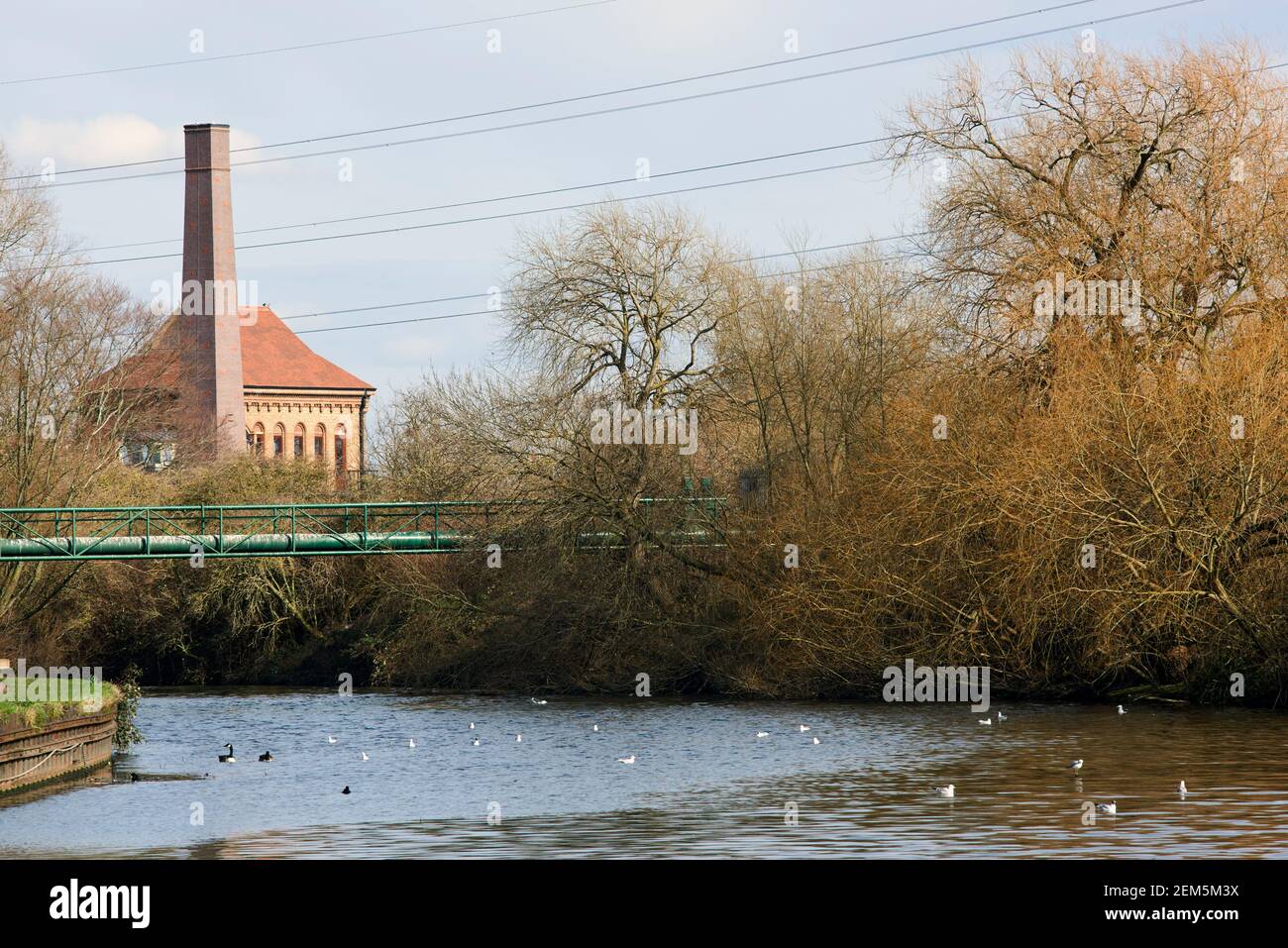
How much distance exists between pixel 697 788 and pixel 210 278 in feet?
196

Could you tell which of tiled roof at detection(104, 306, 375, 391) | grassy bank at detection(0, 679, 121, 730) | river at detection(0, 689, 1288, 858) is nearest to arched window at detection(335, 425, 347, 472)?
tiled roof at detection(104, 306, 375, 391)

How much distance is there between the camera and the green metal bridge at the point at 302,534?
136ft

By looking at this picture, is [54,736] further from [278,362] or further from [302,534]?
[278,362]

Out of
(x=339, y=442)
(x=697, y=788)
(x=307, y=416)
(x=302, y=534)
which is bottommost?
(x=697, y=788)

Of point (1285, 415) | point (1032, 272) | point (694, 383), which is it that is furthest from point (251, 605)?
point (1285, 415)

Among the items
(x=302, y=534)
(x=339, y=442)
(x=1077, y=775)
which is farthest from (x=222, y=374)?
(x=1077, y=775)

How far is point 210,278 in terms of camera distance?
78875 mm

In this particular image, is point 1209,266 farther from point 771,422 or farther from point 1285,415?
point 771,422

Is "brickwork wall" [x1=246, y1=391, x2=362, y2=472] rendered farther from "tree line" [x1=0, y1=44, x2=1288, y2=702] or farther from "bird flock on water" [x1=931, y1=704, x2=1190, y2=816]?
"bird flock on water" [x1=931, y1=704, x2=1190, y2=816]

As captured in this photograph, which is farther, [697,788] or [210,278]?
[210,278]

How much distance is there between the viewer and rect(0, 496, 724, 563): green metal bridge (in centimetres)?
4153

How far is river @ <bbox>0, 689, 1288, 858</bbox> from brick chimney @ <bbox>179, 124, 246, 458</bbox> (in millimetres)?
45039

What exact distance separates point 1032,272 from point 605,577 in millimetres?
12255
